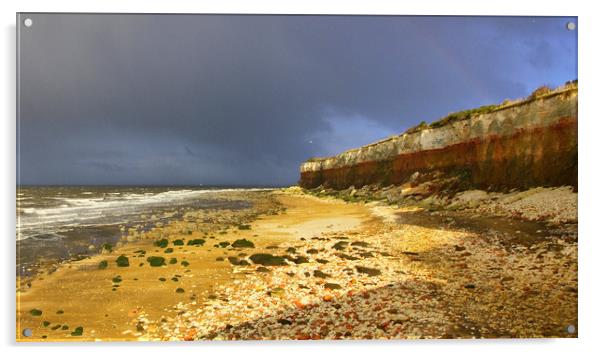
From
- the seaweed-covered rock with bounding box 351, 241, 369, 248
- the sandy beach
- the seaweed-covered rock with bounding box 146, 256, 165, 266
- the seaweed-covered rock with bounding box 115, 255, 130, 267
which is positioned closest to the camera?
the sandy beach

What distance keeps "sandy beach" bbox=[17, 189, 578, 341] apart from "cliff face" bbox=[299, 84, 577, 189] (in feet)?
2.30

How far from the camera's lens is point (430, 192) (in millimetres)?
4289

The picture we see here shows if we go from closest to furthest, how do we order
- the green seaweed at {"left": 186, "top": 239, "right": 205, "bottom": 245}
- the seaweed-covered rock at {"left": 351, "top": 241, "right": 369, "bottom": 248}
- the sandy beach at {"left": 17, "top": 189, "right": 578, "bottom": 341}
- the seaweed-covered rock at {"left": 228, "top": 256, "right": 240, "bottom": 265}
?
the sandy beach at {"left": 17, "top": 189, "right": 578, "bottom": 341}, the seaweed-covered rock at {"left": 228, "top": 256, "right": 240, "bottom": 265}, the seaweed-covered rock at {"left": 351, "top": 241, "right": 369, "bottom": 248}, the green seaweed at {"left": 186, "top": 239, "right": 205, "bottom": 245}

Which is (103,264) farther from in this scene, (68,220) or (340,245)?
(340,245)

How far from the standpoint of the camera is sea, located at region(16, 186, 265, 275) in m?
3.17

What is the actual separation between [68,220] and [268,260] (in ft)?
7.35

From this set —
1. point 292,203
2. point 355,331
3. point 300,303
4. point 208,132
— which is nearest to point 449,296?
point 355,331

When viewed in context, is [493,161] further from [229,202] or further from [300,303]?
[229,202]

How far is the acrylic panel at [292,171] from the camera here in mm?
3062

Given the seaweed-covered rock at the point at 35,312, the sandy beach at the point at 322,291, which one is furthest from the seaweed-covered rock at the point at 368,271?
the seaweed-covered rock at the point at 35,312

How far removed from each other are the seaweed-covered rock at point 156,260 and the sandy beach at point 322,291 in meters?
0.01

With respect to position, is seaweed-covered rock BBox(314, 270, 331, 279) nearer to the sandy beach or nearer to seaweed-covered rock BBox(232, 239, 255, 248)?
the sandy beach

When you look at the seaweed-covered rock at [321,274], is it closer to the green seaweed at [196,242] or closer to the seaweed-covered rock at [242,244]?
the seaweed-covered rock at [242,244]

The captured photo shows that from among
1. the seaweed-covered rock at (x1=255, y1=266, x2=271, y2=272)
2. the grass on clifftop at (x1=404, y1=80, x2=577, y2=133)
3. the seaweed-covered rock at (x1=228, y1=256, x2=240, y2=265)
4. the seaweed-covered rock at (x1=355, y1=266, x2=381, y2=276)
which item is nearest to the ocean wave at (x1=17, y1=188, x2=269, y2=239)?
the seaweed-covered rock at (x1=228, y1=256, x2=240, y2=265)
